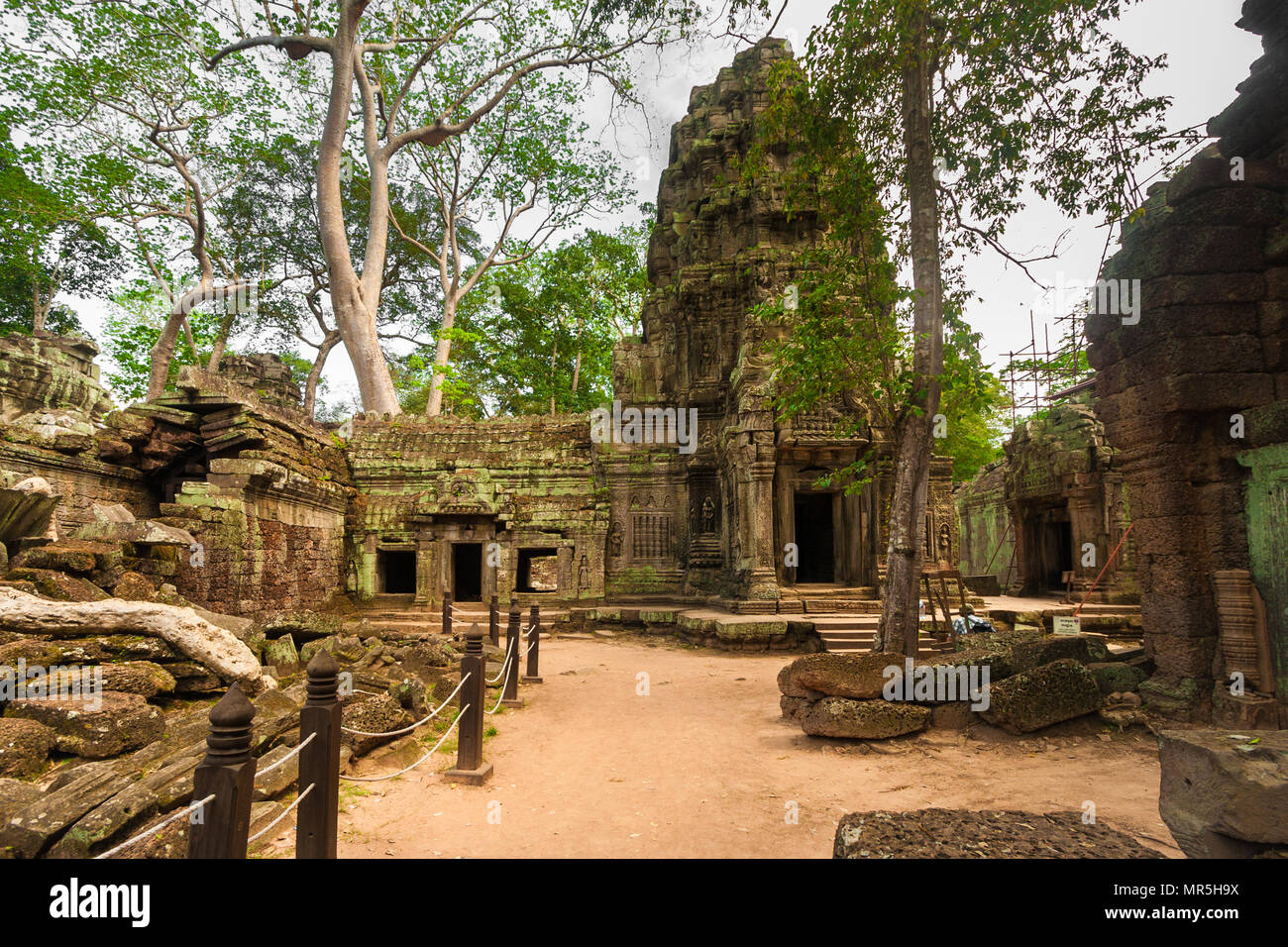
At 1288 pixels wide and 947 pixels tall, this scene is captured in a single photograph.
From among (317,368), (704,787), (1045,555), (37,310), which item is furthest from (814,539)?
(37,310)

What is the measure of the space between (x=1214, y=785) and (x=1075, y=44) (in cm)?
732

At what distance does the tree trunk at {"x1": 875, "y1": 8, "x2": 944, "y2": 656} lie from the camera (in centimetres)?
677

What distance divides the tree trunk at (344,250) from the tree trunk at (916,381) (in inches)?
549

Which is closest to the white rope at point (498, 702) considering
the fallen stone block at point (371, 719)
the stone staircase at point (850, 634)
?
the fallen stone block at point (371, 719)

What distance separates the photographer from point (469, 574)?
56.9 feet

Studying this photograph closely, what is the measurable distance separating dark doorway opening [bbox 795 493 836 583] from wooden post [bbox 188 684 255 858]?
44.2 feet

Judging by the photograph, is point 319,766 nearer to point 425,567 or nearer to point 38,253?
point 425,567

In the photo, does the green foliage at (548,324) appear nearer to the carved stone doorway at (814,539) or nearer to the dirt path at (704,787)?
the carved stone doorway at (814,539)

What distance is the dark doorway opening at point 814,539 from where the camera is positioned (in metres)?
15.2

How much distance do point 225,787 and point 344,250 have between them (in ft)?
60.0

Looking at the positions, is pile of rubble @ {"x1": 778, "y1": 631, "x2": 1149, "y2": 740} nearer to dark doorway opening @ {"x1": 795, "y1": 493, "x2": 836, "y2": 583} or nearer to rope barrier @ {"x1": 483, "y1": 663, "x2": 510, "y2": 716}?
rope barrier @ {"x1": 483, "y1": 663, "x2": 510, "y2": 716}

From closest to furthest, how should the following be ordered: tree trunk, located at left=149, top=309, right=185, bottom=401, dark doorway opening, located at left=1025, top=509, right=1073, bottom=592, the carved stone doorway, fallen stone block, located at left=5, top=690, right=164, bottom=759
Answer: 1. fallen stone block, located at left=5, top=690, right=164, bottom=759
2. the carved stone doorway
3. dark doorway opening, located at left=1025, top=509, right=1073, bottom=592
4. tree trunk, located at left=149, top=309, right=185, bottom=401

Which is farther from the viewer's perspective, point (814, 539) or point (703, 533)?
point (814, 539)

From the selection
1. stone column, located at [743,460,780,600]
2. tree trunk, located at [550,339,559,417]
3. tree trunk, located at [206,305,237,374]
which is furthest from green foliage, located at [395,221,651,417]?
stone column, located at [743,460,780,600]
